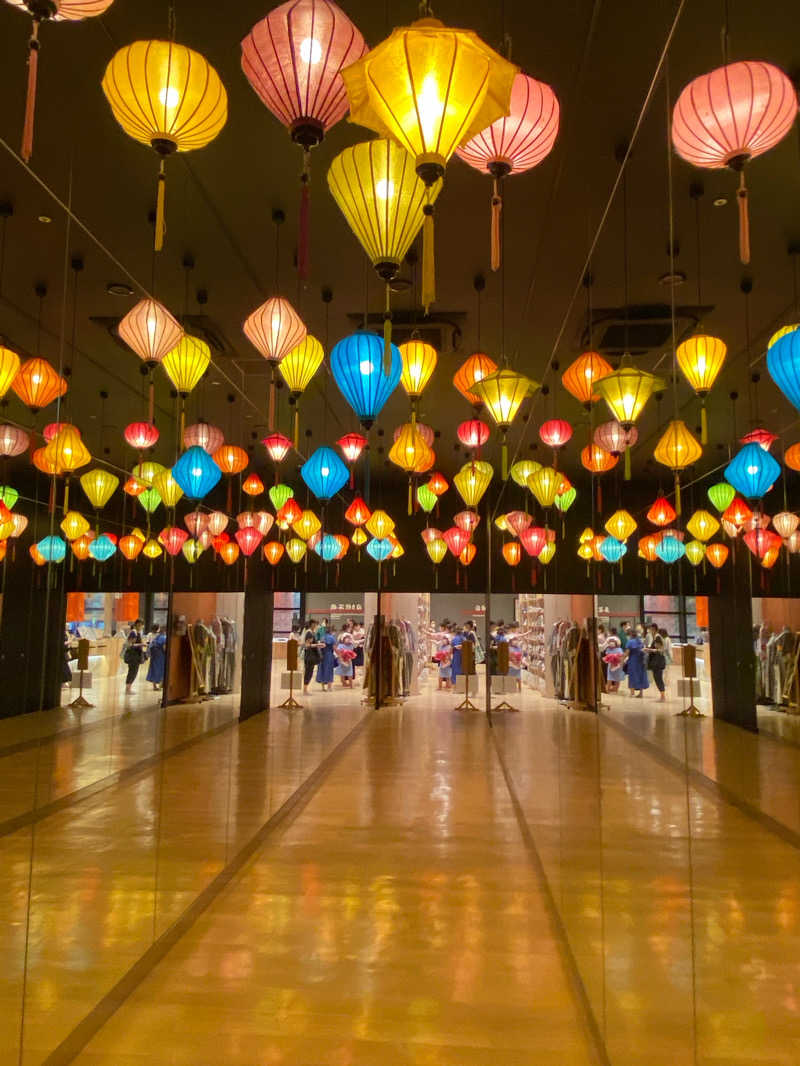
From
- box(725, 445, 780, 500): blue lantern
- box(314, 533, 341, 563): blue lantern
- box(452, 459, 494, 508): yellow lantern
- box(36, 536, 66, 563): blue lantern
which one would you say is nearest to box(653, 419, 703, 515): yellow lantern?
box(725, 445, 780, 500): blue lantern

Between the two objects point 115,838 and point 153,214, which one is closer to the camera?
point 115,838

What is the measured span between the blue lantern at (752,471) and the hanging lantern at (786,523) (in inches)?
3.7

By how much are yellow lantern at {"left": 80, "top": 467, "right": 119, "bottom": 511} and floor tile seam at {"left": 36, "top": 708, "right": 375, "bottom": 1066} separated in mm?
2475

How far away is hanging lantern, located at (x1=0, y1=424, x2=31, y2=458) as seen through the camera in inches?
84.7

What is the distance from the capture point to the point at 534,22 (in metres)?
2.64

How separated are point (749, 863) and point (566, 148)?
3295 millimetres

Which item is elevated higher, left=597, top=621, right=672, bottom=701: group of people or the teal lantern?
the teal lantern

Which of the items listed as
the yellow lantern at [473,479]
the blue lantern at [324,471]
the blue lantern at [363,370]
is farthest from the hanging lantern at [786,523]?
the yellow lantern at [473,479]

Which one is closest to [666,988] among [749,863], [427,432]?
[749,863]

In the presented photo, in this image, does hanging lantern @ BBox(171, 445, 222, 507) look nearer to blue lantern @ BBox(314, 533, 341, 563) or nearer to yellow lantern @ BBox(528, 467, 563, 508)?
yellow lantern @ BBox(528, 467, 563, 508)

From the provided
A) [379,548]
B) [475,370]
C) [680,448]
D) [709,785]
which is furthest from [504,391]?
[379,548]

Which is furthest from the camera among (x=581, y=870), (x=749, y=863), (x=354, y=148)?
(x=581, y=870)

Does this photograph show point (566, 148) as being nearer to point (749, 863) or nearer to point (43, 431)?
point (43, 431)

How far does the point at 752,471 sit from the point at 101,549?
3.30m
